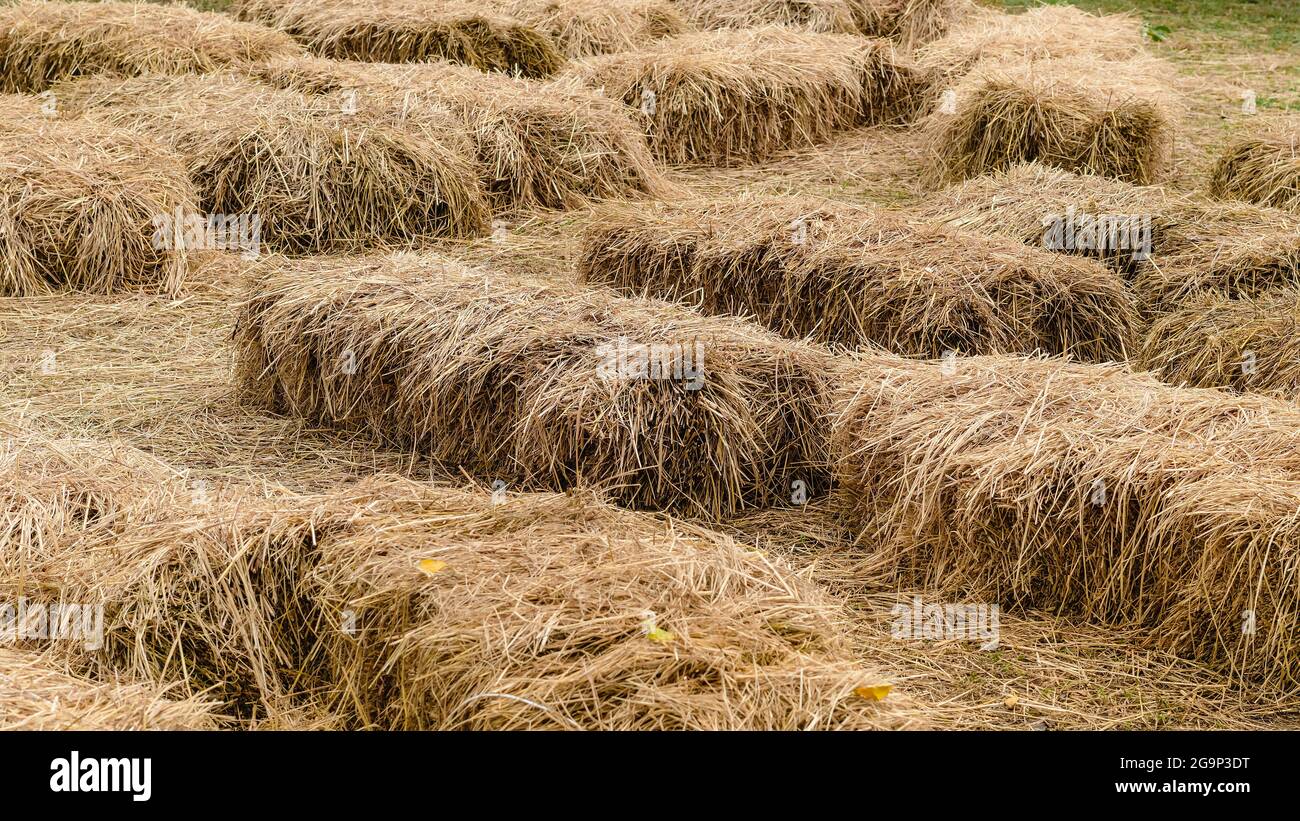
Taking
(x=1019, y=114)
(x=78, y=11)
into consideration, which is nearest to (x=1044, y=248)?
(x=1019, y=114)

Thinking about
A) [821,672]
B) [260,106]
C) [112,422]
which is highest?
[260,106]

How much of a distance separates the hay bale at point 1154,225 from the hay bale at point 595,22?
3985mm

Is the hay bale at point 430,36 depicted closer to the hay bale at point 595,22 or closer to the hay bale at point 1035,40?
the hay bale at point 595,22

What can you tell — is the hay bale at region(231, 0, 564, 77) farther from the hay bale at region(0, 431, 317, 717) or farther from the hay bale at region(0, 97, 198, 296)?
the hay bale at region(0, 431, 317, 717)

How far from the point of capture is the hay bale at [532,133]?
7.40 meters

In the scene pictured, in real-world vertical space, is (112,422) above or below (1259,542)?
below

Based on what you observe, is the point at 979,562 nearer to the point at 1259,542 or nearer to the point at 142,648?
the point at 1259,542

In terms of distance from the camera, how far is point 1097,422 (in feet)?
12.7

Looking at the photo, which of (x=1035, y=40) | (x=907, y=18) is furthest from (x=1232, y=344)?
(x=907, y=18)

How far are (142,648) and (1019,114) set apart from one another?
587 centimetres

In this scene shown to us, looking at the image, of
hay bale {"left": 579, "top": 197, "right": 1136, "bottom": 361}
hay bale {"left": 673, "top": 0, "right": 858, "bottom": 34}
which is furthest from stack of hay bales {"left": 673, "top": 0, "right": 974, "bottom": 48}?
hay bale {"left": 579, "top": 197, "right": 1136, "bottom": 361}

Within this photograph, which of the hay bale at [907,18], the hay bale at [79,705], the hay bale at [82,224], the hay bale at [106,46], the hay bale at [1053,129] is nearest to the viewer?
the hay bale at [79,705]

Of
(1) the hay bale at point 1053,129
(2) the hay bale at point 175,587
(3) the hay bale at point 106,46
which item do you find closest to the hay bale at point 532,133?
(3) the hay bale at point 106,46

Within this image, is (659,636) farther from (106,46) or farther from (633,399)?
(106,46)
